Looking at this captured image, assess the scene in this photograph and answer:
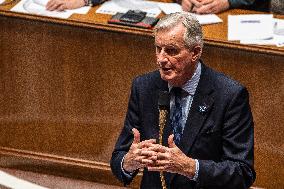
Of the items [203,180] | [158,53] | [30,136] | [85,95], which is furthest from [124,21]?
[203,180]

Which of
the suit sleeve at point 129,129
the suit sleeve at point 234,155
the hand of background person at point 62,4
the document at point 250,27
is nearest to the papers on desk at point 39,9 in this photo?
the hand of background person at point 62,4

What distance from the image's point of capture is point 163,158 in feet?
5.61

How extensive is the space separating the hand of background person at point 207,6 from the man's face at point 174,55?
134 cm

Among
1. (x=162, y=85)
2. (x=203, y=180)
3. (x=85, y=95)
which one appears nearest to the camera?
(x=203, y=180)

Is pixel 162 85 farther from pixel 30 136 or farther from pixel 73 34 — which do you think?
pixel 30 136

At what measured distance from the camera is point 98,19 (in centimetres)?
308

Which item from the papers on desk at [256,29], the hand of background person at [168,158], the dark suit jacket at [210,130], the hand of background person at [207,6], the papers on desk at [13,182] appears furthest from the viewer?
the hand of background person at [207,6]

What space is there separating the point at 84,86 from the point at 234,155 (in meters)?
1.54

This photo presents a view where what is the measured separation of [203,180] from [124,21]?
1.45m

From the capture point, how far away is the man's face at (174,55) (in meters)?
1.75

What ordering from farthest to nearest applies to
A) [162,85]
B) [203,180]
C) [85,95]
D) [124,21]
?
[85,95], [124,21], [162,85], [203,180]

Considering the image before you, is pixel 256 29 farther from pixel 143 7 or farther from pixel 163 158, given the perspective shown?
pixel 163 158

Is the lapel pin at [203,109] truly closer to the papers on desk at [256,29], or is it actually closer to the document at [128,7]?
the papers on desk at [256,29]

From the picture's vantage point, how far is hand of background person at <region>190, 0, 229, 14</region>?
10.2 ft
